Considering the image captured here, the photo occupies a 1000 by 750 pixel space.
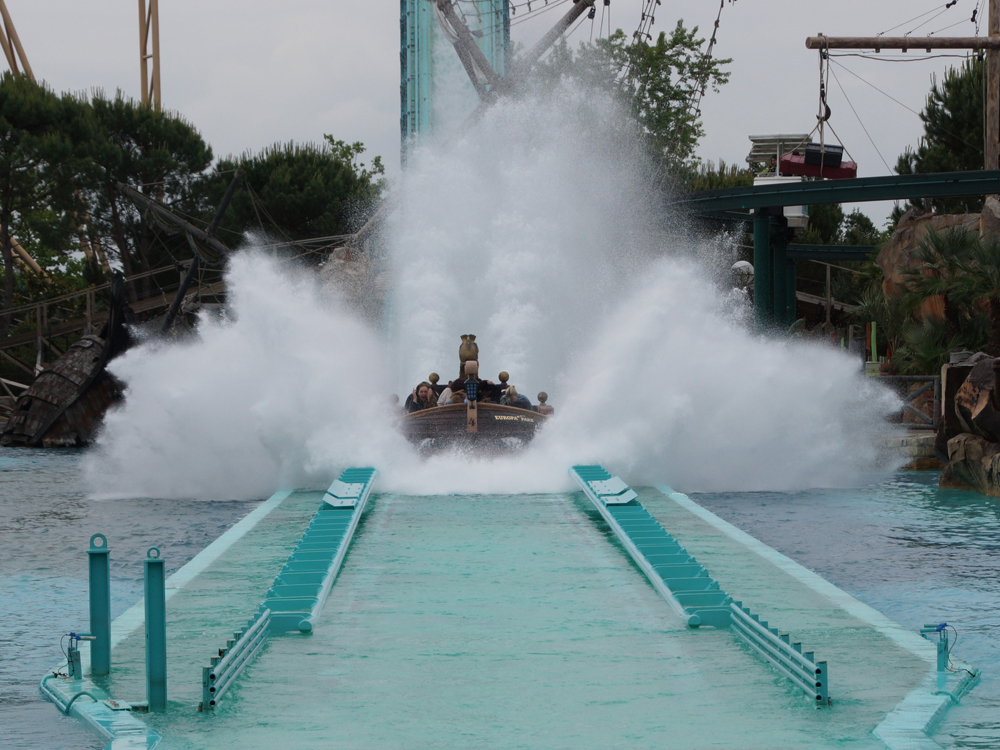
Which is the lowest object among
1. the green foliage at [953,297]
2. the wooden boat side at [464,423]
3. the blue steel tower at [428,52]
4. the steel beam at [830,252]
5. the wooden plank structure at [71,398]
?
the wooden plank structure at [71,398]

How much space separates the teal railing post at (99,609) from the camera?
6711 mm

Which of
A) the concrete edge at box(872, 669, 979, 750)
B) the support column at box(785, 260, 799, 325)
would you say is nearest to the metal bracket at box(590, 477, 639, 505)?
the concrete edge at box(872, 669, 979, 750)

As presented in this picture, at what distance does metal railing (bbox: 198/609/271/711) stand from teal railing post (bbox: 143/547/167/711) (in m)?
0.20

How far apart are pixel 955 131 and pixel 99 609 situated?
39553 mm

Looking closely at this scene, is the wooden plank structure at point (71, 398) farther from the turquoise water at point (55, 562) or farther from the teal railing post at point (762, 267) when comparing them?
the teal railing post at point (762, 267)

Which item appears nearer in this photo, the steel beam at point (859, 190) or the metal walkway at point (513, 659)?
the metal walkway at point (513, 659)

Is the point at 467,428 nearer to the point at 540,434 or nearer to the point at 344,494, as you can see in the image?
the point at 540,434

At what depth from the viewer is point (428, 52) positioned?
1491 inches

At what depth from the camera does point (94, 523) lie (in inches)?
584

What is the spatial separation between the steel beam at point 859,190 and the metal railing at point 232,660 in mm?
20040

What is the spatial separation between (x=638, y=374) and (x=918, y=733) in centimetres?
1216

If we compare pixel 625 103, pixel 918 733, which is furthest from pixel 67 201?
pixel 918 733

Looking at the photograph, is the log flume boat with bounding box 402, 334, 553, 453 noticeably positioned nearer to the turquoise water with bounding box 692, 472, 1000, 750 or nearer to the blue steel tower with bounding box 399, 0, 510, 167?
the turquoise water with bounding box 692, 472, 1000, 750

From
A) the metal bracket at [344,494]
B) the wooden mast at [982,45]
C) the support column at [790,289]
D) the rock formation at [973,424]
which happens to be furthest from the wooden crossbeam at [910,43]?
the metal bracket at [344,494]
